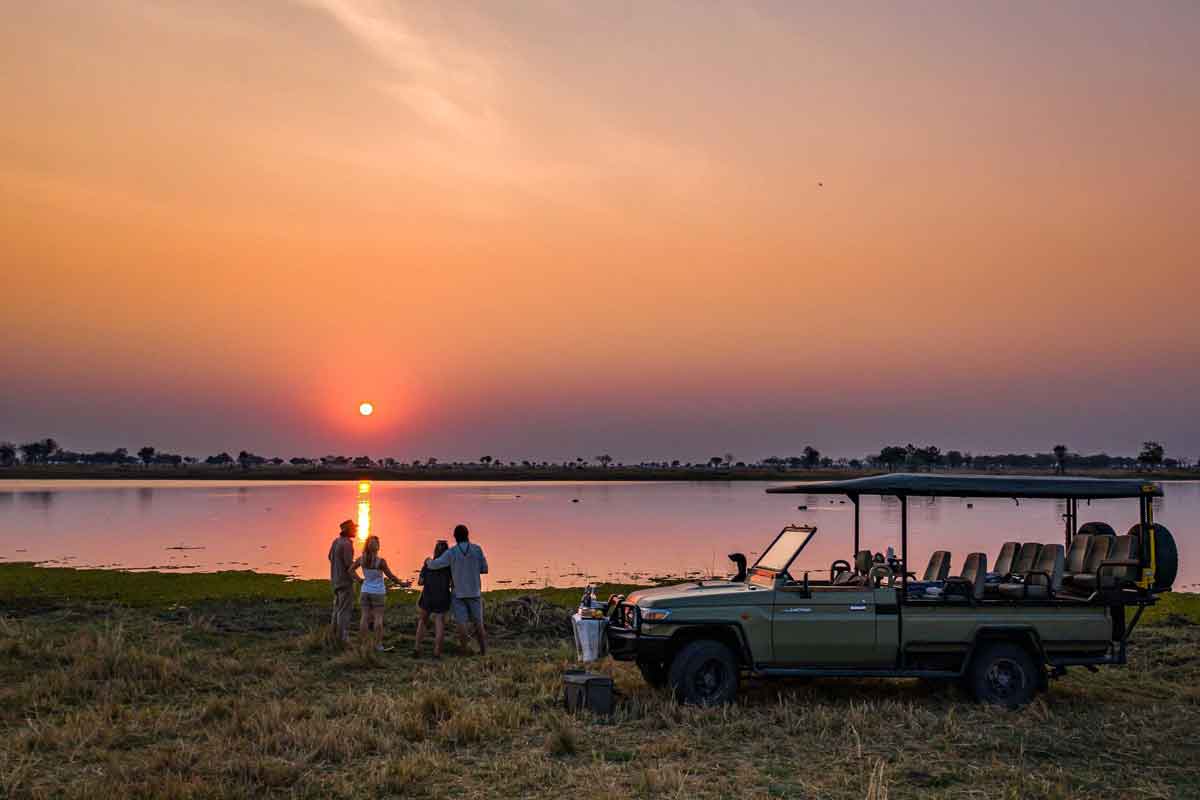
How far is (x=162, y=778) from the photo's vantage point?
29.9ft

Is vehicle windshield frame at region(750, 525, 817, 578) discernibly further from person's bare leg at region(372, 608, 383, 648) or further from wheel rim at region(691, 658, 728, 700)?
person's bare leg at region(372, 608, 383, 648)

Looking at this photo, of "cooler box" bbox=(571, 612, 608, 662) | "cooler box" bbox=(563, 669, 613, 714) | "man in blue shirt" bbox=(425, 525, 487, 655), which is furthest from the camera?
"man in blue shirt" bbox=(425, 525, 487, 655)

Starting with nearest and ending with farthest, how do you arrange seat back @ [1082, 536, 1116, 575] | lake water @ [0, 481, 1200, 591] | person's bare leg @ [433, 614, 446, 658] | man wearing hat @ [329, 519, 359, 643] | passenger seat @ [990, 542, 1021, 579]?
seat back @ [1082, 536, 1116, 575]
passenger seat @ [990, 542, 1021, 579]
person's bare leg @ [433, 614, 446, 658]
man wearing hat @ [329, 519, 359, 643]
lake water @ [0, 481, 1200, 591]

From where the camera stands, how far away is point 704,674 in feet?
41.5

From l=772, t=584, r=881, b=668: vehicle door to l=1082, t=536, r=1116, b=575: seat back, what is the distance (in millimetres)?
3204

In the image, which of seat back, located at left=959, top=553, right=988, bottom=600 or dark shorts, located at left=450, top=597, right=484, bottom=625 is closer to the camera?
seat back, located at left=959, top=553, right=988, bottom=600

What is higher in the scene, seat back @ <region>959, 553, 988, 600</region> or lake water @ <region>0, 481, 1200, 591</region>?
seat back @ <region>959, 553, 988, 600</region>

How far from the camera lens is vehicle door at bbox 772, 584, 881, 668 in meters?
12.6

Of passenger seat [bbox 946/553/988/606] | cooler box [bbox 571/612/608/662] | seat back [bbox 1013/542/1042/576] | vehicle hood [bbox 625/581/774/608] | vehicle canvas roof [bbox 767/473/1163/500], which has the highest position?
vehicle canvas roof [bbox 767/473/1163/500]

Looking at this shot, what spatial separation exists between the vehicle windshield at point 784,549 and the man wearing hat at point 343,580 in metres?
6.93

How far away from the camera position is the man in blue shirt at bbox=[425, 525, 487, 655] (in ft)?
54.6

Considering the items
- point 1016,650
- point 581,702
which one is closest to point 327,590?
point 581,702

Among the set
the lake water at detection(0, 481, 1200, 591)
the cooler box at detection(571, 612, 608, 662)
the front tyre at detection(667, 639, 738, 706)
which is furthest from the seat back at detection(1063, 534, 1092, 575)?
the lake water at detection(0, 481, 1200, 591)

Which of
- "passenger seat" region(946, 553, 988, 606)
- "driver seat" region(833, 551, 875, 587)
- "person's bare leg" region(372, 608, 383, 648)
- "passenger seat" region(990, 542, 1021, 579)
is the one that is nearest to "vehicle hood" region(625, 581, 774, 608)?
"driver seat" region(833, 551, 875, 587)
